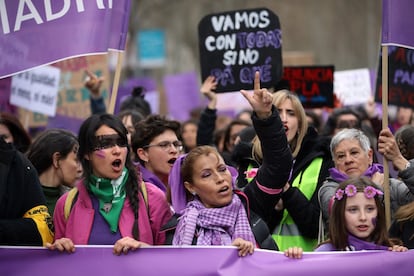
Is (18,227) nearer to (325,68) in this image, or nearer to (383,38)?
(383,38)

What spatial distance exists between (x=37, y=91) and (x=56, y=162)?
4271 millimetres

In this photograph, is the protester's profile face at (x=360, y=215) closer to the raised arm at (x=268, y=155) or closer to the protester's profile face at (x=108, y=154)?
the raised arm at (x=268, y=155)

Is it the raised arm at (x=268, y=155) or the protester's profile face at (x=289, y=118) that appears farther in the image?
the protester's profile face at (x=289, y=118)

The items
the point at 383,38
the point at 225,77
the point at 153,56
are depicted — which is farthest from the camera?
the point at 153,56

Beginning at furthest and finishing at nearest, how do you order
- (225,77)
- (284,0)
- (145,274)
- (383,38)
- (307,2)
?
1. (307,2)
2. (284,0)
3. (225,77)
4. (383,38)
5. (145,274)

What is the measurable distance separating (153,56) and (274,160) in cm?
3048

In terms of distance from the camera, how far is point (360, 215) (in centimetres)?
650

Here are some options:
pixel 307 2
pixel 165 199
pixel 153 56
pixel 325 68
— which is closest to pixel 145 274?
pixel 165 199

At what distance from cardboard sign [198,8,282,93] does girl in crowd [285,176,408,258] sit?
2271 mm

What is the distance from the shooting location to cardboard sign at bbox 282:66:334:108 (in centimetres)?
1117

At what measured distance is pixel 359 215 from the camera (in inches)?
256

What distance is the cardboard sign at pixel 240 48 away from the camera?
29.0 feet

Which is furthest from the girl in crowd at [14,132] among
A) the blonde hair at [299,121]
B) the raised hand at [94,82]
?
the blonde hair at [299,121]

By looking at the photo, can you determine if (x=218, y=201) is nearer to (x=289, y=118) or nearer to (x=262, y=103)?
(x=262, y=103)
